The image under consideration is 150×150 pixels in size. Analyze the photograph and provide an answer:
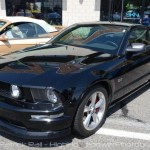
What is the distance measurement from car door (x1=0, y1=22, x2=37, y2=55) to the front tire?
348 centimetres

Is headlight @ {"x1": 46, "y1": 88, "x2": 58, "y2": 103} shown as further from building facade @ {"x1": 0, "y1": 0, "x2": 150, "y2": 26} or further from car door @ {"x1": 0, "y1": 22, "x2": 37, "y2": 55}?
building facade @ {"x1": 0, "y1": 0, "x2": 150, "y2": 26}

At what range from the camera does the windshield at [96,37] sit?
14.4 feet

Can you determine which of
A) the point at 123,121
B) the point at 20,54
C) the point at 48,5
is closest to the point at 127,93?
the point at 123,121

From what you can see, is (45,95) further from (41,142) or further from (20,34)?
(20,34)

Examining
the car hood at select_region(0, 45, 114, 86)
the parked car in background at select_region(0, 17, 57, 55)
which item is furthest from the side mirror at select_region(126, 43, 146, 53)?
the parked car in background at select_region(0, 17, 57, 55)

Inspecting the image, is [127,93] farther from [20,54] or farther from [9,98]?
[9,98]

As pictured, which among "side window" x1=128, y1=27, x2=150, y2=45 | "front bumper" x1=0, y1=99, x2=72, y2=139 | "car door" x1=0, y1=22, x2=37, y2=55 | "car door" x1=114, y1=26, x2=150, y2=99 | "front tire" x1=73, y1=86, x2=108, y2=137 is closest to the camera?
"front bumper" x1=0, y1=99, x2=72, y2=139

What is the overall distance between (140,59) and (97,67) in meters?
1.32

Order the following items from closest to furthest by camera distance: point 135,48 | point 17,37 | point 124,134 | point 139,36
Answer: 1. point 124,134
2. point 135,48
3. point 139,36
4. point 17,37

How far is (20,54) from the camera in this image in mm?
4195

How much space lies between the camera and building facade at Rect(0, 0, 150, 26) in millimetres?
14961

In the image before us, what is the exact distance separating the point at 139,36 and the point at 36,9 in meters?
11.6

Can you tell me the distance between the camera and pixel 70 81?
321 centimetres

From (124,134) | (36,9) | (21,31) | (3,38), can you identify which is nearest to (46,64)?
(124,134)
